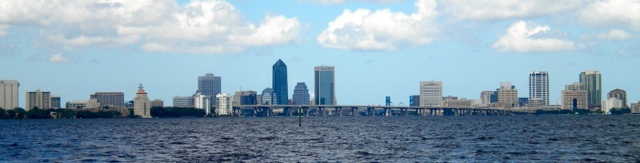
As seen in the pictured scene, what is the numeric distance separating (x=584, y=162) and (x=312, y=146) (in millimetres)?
25126

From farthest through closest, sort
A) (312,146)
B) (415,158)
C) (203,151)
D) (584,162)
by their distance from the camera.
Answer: (312,146), (203,151), (415,158), (584,162)

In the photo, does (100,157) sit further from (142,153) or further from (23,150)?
(23,150)

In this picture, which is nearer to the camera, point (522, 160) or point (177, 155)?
point (522, 160)

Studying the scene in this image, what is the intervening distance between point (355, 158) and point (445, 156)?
5.78 meters

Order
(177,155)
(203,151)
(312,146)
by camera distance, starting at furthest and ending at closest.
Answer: (312,146) < (203,151) < (177,155)

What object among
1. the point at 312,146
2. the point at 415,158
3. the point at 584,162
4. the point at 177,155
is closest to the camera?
the point at 584,162

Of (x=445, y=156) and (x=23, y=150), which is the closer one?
(x=445, y=156)

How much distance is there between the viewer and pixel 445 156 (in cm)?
6162

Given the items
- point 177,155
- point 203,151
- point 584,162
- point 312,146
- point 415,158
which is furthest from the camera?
point 312,146

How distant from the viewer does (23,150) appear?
7419 cm

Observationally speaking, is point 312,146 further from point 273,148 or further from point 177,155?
point 177,155

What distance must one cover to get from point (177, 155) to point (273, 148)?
10012 millimetres

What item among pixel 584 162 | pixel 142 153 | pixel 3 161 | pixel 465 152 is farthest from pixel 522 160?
pixel 3 161

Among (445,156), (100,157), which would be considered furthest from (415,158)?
(100,157)
